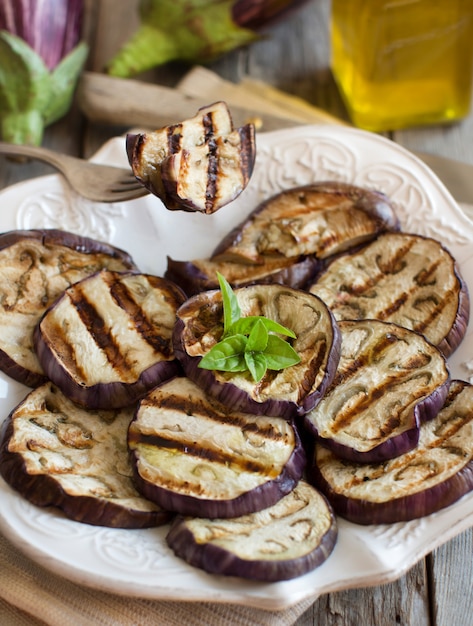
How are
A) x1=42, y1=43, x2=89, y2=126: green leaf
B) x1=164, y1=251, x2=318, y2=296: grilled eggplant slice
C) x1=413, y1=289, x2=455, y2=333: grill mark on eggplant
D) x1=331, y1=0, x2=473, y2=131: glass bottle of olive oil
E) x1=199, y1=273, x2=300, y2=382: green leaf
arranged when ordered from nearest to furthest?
1. x1=199, y1=273, x2=300, y2=382: green leaf
2. x1=413, y1=289, x2=455, y2=333: grill mark on eggplant
3. x1=164, y1=251, x2=318, y2=296: grilled eggplant slice
4. x1=331, y1=0, x2=473, y2=131: glass bottle of olive oil
5. x1=42, y1=43, x2=89, y2=126: green leaf

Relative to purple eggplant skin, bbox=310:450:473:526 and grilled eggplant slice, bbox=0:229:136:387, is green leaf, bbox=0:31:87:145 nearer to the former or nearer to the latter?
grilled eggplant slice, bbox=0:229:136:387

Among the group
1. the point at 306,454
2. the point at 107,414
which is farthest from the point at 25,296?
the point at 306,454

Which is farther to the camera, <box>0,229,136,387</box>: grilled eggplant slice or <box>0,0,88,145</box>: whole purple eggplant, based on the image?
<box>0,0,88,145</box>: whole purple eggplant

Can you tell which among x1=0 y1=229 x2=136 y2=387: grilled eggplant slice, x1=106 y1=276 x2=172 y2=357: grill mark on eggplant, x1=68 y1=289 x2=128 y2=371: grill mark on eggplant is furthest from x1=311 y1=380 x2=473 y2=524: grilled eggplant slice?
x1=0 y1=229 x2=136 y2=387: grilled eggplant slice

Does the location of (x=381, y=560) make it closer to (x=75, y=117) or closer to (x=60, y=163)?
(x=60, y=163)

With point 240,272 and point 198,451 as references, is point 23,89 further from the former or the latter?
point 198,451
